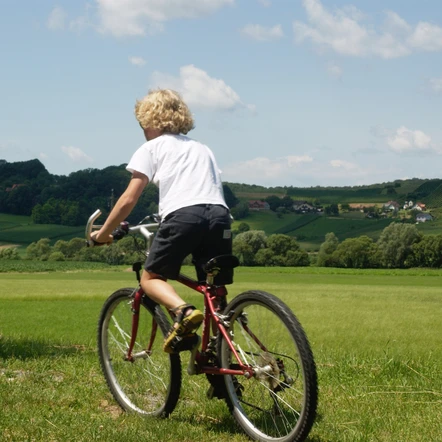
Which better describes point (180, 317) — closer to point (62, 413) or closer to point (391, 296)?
point (62, 413)

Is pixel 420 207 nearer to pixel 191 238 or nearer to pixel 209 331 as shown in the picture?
pixel 209 331

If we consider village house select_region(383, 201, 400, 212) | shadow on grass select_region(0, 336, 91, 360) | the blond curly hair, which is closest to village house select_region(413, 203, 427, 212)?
village house select_region(383, 201, 400, 212)

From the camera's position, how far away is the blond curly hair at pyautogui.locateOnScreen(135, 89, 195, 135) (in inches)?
197

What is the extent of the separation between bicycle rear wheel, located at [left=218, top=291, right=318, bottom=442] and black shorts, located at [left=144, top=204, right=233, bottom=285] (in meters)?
0.35

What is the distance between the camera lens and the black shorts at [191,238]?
466 centimetres

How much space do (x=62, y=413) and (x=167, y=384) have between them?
73 cm

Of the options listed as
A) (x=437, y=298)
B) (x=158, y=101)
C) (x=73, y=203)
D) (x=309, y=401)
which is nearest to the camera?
(x=309, y=401)

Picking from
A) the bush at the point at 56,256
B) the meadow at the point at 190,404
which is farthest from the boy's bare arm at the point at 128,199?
the bush at the point at 56,256

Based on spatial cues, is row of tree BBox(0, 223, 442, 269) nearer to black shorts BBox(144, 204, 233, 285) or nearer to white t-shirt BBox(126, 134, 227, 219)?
white t-shirt BBox(126, 134, 227, 219)

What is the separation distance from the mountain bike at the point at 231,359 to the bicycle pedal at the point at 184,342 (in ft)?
0.04

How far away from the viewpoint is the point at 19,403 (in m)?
5.49

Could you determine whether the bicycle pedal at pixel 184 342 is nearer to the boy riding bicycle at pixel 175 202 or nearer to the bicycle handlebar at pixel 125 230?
the boy riding bicycle at pixel 175 202

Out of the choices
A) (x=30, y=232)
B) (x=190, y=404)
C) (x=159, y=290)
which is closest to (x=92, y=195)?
(x=30, y=232)

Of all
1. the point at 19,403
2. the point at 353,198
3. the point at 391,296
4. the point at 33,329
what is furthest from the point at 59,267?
the point at 353,198
